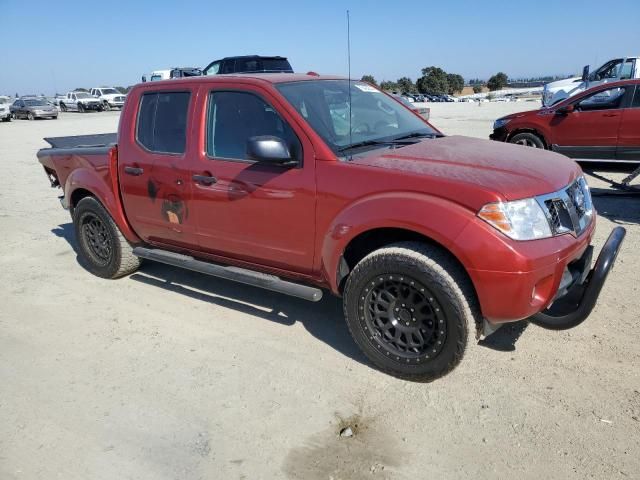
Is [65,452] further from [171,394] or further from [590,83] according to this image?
[590,83]

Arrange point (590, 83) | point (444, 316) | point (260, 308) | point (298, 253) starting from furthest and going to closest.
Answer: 1. point (590, 83)
2. point (260, 308)
3. point (298, 253)
4. point (444, 316)

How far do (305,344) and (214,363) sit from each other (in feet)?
2.19

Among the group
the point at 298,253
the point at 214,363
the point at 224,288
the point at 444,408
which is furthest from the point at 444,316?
the point at 224,288

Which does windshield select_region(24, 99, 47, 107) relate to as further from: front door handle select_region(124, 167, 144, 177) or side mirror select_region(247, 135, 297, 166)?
side mirror select_region(247, 135, 297, 166)

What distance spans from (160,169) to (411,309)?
2386mm

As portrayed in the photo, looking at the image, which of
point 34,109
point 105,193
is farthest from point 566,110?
point 34,109

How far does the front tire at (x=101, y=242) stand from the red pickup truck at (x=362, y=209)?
339mm

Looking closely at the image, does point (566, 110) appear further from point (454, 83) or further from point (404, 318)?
point (454, 83)

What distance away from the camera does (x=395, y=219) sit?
9.94 feet

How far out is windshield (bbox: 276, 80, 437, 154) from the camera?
358 centimetres


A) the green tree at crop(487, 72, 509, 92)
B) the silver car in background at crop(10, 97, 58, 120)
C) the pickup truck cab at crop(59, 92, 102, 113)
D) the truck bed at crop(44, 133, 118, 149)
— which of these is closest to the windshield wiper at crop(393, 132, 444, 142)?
the truck bed at crop(44, 133, 118, 149)

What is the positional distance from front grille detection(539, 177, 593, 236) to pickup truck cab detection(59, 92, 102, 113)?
43.9m

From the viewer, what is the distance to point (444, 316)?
2998 millimetres

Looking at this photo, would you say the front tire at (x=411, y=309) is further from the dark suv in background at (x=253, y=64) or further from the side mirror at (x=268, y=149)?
the dark suv in background at (x=253, y=64)
